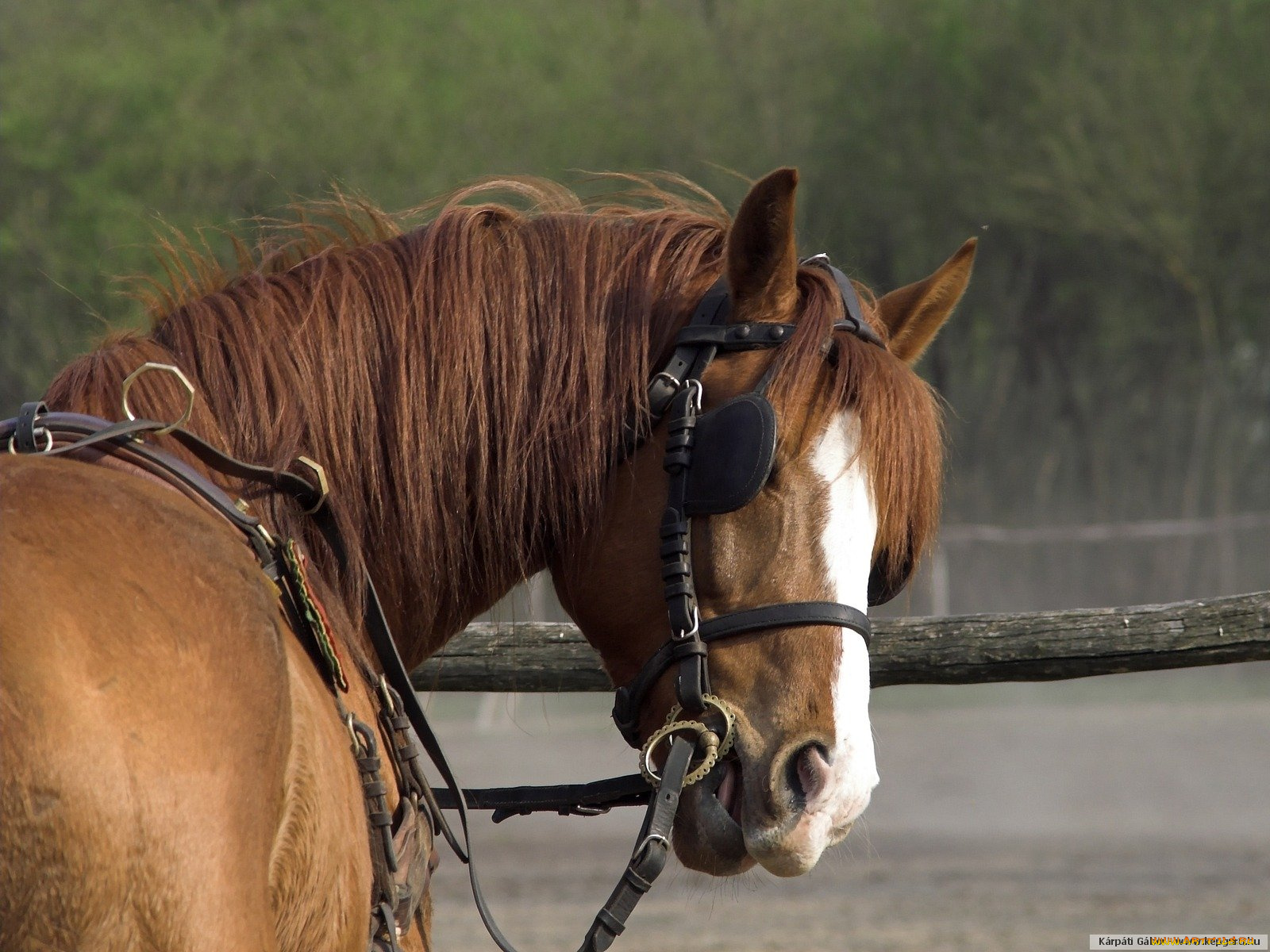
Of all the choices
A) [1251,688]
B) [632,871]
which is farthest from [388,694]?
[1251,688]

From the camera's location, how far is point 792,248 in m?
1.76

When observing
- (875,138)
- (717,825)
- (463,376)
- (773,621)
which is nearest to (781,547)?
(773,621)

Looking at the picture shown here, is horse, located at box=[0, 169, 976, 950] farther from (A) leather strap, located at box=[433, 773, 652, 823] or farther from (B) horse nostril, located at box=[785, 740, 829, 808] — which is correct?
(A) leather strap, located at box=[433, 773, 652, 823]

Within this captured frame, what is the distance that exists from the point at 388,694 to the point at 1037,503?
63.7 feet

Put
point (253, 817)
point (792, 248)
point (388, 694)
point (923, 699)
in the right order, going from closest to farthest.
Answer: point (253, 817)
point (388, 694)
point (792, 248)
point (923, 699)

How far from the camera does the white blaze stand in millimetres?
1565

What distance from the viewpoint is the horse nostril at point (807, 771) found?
1.57 metres

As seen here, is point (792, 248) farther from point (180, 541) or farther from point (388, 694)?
point (180, 541)

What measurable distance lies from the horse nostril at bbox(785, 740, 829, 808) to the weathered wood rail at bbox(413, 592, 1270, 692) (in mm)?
1348

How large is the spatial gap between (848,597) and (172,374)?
34.1 inches

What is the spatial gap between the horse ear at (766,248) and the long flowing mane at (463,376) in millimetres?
56

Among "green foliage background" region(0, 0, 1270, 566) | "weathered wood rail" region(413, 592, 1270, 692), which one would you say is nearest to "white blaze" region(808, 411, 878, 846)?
"weathered wood rail" region(413, 592, 1270, 692)

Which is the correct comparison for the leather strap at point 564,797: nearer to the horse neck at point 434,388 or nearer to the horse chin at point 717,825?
the horse chin at point 717,825

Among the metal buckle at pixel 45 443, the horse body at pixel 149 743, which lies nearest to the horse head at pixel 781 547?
the horse body at pixel 149 743
